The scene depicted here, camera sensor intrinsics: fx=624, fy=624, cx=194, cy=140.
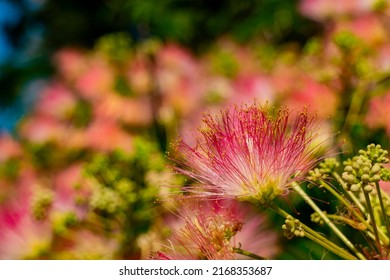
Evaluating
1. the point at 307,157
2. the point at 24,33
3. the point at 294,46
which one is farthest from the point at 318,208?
the point at 24,33

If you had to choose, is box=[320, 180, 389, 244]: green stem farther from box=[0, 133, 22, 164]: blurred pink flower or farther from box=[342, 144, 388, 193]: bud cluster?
box=[0, 133, 22, 164]: blurred pink flower

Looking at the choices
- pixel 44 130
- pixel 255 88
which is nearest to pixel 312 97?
pixel 255 88

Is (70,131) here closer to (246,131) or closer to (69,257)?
(69,257)

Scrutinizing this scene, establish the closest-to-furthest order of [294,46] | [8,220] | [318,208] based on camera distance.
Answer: [318,208]
[8,220]
[294,46]

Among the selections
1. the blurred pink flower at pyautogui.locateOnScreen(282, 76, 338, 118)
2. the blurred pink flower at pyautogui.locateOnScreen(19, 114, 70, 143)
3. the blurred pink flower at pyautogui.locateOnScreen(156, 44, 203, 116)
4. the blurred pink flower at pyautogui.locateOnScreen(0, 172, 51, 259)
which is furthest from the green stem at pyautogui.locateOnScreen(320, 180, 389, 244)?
the blurred pink flower at pyautogui.locateOnScreen(19, 114, 70, 143)

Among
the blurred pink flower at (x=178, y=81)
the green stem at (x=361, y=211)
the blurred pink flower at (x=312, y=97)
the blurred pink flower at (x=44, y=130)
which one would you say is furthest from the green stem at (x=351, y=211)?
the blurred pink flower at (x=44, y=130)

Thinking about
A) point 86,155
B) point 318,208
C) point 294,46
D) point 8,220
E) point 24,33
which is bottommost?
point 318,208

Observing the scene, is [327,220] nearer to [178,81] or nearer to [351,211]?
[351,211]

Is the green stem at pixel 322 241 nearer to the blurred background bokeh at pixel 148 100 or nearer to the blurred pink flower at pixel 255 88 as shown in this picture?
the blurred background bokeh at pixel 148 100
